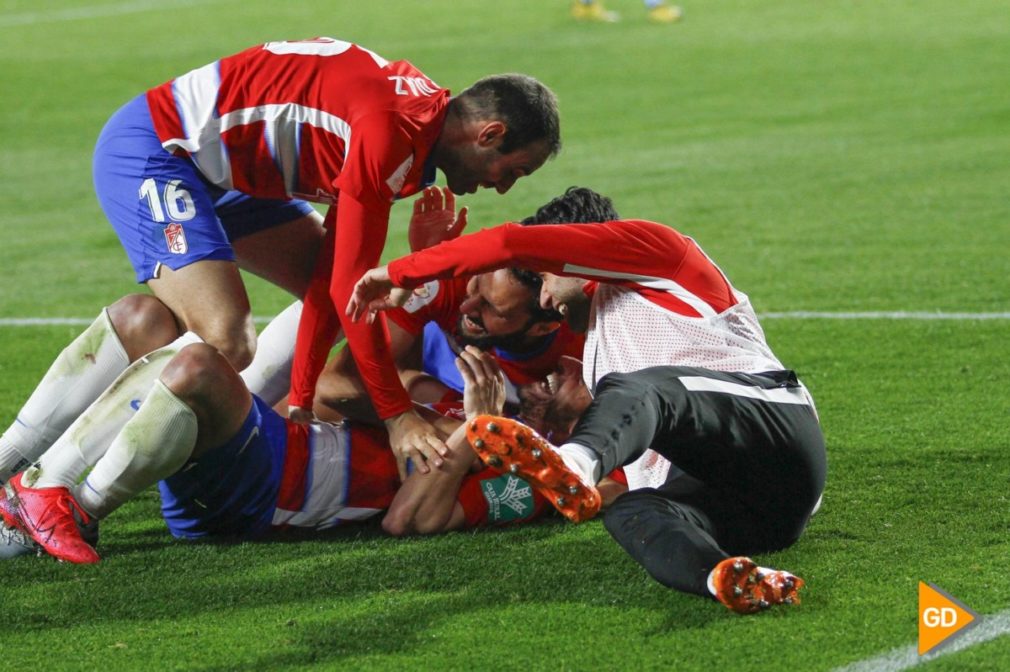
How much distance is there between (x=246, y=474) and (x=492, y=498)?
Result: 0.76 m

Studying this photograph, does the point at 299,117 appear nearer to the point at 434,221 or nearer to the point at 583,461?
the point at 434,221

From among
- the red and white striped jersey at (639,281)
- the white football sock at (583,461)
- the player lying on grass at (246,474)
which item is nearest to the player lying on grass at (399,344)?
the player lying on grass at (246,474)

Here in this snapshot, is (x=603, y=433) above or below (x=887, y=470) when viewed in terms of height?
above

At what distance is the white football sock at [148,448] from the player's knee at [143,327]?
629mm

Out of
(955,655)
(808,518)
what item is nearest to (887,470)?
(808,518)

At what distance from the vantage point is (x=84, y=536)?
4676 mm

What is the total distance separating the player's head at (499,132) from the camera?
5.03 m

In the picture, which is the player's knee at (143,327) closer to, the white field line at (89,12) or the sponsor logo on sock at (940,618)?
the sponsor logo on sock at (940,618)

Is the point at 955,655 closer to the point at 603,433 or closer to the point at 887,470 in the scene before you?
the point at 603,433

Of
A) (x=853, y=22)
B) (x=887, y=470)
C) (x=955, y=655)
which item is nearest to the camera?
(x=955, y=655)

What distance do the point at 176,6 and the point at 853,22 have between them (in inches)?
472

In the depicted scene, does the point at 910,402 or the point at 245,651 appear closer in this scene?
the point at 245,651

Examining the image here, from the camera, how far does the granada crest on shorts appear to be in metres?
5.22

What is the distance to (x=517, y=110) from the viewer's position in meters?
5.03
